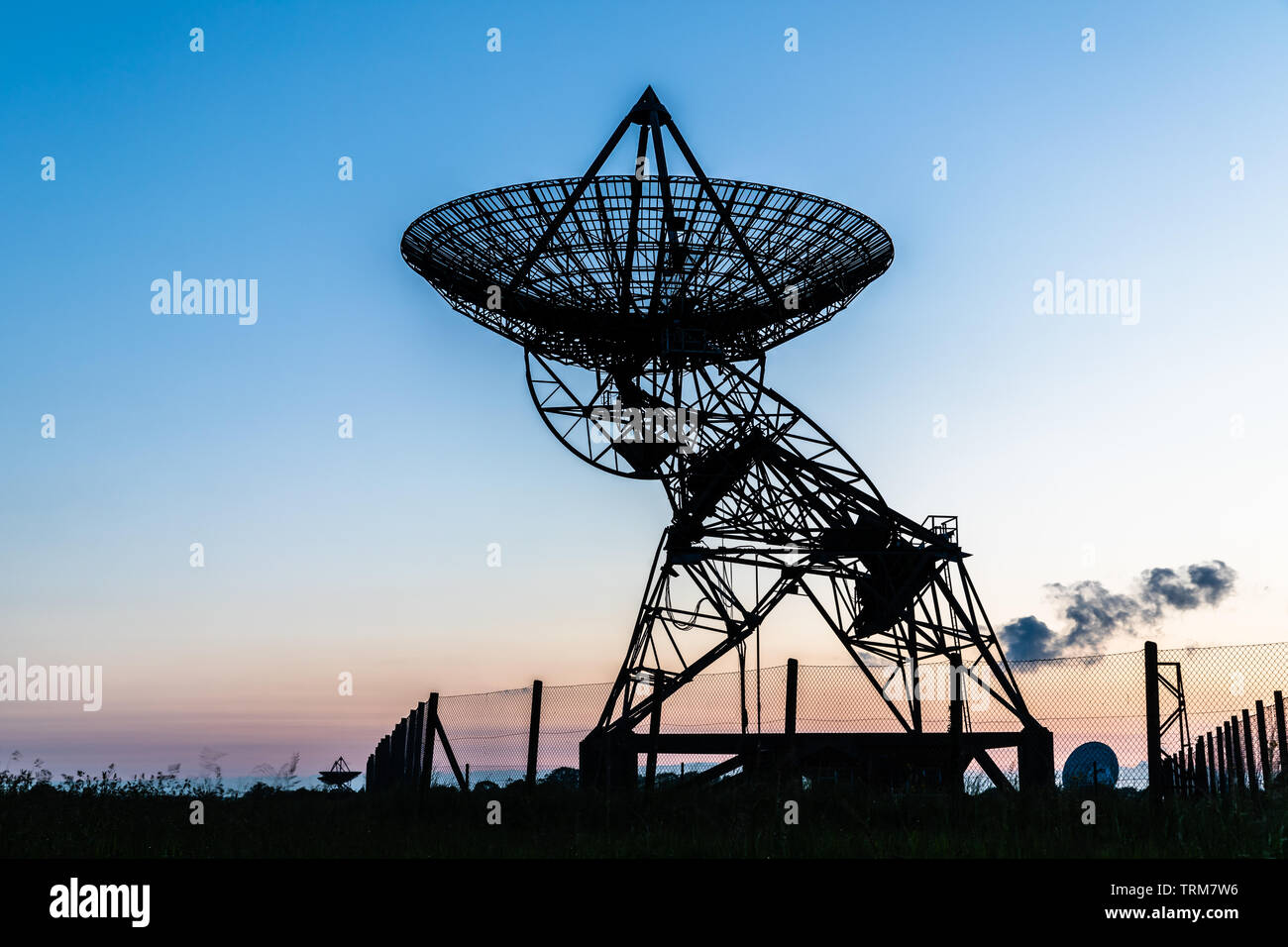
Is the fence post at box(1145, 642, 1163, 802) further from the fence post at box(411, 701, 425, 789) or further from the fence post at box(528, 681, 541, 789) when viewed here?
the fence post at box(411, 701, 425, 789)

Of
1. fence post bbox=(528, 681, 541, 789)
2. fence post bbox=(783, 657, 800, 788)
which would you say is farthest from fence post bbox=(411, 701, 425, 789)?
fence post bbox=(783, 657, 800, 788)

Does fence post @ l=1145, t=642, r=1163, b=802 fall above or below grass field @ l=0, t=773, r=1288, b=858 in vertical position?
above

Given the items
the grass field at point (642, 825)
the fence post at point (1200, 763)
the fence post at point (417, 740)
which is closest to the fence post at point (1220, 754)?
the fence post at point (1200, 763)

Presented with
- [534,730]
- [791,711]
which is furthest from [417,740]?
[791,711]

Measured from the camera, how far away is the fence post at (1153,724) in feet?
44.9

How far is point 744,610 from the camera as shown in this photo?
96.4ft

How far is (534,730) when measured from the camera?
19.1 m

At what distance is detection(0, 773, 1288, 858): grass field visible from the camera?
12.3m

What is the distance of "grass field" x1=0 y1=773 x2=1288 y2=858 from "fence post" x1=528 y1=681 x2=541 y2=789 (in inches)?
18.3

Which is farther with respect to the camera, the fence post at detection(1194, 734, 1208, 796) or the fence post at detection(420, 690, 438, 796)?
the fence post at detection(1194, 734, 1208, 796)

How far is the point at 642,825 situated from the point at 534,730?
412 cm

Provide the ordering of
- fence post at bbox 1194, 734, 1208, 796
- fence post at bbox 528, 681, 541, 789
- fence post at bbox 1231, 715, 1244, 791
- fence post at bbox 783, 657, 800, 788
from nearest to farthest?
fence post at bbox 783, 657, 800, 788 < fence post at bbox 528, 681, 541, 789 < fence post at bbox 1231, 715, 1244, 791 < fence post at bbox 1194, 734, 1208, 796
